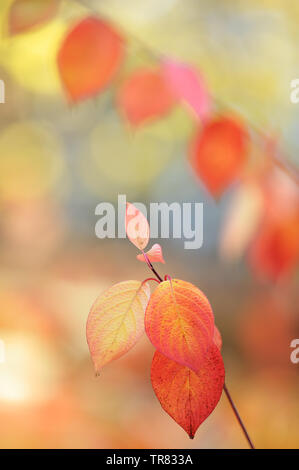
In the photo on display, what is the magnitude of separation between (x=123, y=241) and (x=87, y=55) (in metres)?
0.67

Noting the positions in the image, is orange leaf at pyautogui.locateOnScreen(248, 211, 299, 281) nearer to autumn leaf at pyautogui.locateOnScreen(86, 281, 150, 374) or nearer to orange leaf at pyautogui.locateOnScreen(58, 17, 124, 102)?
orange leaf at pyautogui.locateOnScreen(58, 17, 124, 102)

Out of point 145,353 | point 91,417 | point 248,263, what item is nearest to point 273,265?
point 248,263

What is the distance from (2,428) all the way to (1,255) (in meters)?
0.42

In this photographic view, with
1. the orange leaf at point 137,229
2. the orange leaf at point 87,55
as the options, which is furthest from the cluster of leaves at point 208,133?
the orange leaf at point 137,229

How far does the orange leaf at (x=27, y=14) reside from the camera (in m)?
0.48

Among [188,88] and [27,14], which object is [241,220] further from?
[27,14]

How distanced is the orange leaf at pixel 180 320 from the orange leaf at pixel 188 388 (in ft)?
0.07

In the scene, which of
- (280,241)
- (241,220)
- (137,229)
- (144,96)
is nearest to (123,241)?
(241,220)

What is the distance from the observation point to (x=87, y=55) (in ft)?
1.71

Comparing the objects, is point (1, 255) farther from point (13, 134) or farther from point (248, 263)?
point (248, 263)

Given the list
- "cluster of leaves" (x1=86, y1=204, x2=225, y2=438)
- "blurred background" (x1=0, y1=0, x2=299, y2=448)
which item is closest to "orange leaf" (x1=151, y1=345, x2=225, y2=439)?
"cluster of leaves" (x1=86, y1=204, x2=225, y2=438)

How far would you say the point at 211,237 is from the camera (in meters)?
1.06
